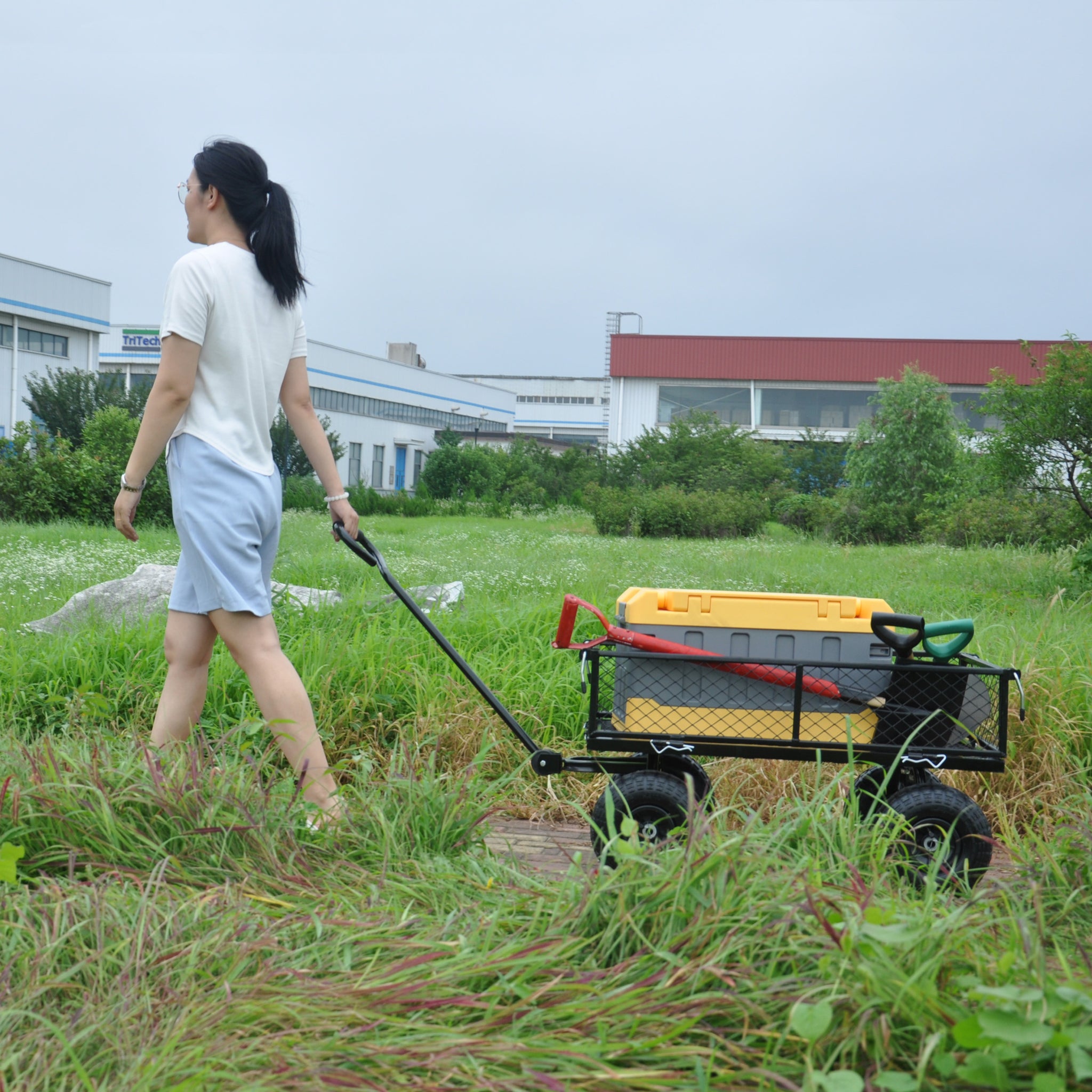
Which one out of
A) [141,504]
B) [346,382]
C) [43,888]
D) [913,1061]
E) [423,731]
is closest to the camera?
[913,1061]

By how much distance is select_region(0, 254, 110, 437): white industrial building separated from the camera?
129ft

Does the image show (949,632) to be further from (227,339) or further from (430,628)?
(227,339)

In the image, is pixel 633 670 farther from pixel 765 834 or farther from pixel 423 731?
pixel 423 731

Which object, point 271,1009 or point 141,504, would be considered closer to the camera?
point 271,1009

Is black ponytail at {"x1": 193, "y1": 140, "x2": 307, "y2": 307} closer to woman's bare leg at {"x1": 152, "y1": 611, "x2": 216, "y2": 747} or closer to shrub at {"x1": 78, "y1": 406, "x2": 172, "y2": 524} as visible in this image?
woman's bare leg at {"x1": 152, "y1": 611, "x2": 216, "y2": 747}

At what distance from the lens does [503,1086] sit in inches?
58.8

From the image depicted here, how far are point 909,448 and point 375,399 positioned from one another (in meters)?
41.2

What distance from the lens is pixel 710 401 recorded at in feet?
145

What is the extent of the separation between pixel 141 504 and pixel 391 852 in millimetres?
13176

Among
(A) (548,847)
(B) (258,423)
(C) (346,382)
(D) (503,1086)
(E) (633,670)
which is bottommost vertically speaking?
(A) (548,847)

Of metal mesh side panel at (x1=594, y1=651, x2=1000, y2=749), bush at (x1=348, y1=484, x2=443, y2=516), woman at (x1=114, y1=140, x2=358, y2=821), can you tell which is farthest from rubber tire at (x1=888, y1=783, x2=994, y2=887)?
bush at (x1=348, y1=484, x2=443, y2=516)

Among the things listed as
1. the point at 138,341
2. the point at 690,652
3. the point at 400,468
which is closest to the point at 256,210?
the point at 690,652

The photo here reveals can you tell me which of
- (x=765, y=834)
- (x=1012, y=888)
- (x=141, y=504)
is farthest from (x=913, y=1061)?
(x=141, y=504)

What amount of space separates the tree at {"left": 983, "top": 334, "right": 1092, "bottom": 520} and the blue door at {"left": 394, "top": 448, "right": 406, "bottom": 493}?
54.5 metres
